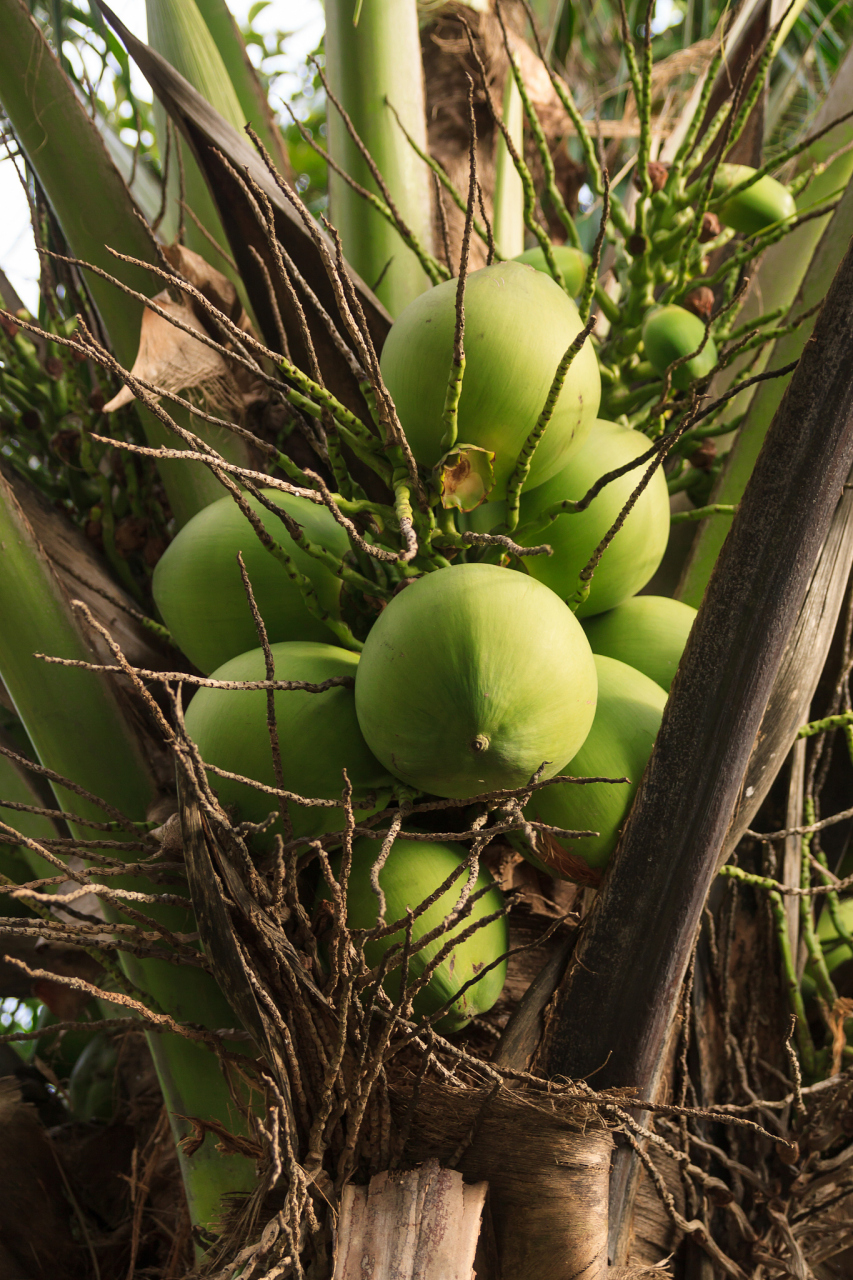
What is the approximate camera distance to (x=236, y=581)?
1.08m

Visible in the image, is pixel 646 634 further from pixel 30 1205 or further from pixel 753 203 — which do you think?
pixel 30 1205

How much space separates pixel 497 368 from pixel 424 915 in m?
0.55

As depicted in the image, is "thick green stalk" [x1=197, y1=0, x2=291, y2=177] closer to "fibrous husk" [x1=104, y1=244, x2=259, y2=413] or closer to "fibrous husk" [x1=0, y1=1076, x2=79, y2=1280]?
"fibrous husk" [x1=104, y1=244, x2=259, y2=413]

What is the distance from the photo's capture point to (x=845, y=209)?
4.02 ft

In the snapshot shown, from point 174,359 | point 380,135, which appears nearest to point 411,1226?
point 174,359

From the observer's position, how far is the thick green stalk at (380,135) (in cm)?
161

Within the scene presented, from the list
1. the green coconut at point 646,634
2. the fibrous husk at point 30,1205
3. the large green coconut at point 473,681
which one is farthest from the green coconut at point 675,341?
the fibrous husk at point 30,1205

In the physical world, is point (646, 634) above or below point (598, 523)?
below

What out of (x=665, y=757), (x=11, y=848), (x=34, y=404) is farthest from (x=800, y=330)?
(x=11, y=848)

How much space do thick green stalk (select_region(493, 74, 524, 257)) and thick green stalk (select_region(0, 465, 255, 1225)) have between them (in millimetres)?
1136

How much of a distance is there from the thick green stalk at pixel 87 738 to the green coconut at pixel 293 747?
296mm

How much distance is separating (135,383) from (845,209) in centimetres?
96

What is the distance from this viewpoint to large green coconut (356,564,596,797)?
2.65 ft

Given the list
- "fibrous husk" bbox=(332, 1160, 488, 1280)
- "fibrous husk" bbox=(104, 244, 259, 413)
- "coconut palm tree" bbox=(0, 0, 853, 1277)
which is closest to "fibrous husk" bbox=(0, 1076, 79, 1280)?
"coconut palm tree" bbox=(0, 0, 853, 1277)
